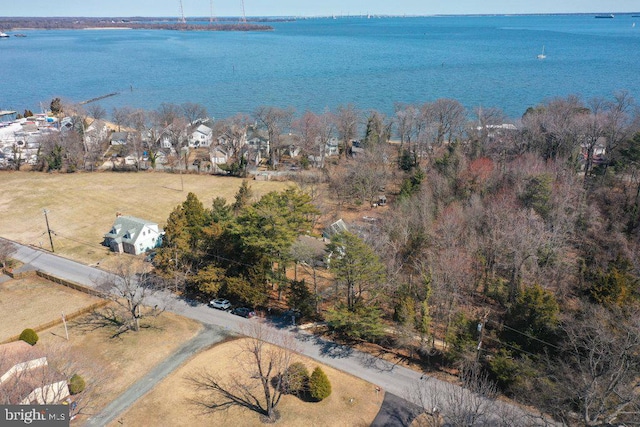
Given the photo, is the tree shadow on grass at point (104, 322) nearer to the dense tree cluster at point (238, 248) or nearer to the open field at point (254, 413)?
the dense tree cluster at point (238, 248)

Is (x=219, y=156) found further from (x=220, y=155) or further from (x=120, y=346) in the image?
(x=120, y=346)

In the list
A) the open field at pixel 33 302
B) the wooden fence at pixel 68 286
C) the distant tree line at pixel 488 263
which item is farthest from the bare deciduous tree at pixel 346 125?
the open field at pixel 33 302

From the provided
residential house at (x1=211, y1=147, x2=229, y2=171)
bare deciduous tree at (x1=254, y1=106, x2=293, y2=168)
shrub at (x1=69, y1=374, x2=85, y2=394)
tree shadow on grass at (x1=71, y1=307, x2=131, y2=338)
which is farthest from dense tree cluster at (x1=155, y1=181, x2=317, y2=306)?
residential house at (x1=211, y1=147, x2=229, y2=171)

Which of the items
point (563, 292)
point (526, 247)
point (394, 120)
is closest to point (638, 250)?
point (563, 292)

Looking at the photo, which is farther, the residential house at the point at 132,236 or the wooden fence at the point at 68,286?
the residential house at the point at 132,236

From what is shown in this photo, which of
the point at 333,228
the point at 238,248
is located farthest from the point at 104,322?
the point at 333,228

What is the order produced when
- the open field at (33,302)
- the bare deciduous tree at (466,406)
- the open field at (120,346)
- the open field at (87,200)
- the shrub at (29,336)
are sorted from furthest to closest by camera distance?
the open field at (87,200) < the open field at (33,302) < the shrub at (29,336) < the open field at (120,346) < the bare deciduous tree at (466,406)

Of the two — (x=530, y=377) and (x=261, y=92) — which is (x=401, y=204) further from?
(x=261, y=92)
